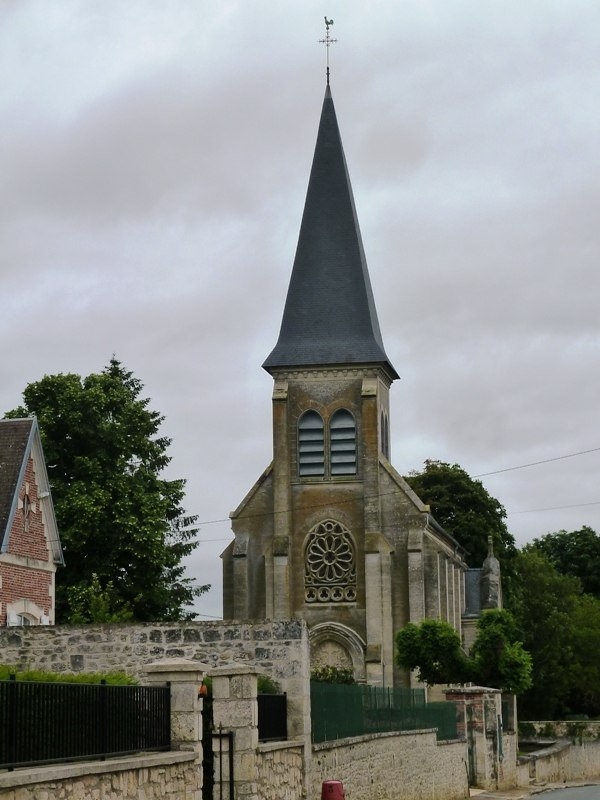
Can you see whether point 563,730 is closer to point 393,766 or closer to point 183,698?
point 393,766

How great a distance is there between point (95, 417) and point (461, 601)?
87.3 ft

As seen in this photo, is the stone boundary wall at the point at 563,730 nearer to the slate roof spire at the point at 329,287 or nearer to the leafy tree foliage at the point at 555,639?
the leafy tree foliage at the point at 555,639

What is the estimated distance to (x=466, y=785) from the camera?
3055 centimetres

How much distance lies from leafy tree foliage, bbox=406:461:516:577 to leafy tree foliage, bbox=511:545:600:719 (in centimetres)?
284

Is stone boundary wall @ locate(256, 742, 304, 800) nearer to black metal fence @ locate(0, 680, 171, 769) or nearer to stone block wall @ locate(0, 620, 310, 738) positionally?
stone block wall @ locate(0, 620, 310, 738)

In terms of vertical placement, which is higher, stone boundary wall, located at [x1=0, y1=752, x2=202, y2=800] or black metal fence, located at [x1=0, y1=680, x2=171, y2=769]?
black metal fence, located at [x1=0, y1=680, x2=171, y2=769]

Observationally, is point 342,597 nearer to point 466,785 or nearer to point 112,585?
point 112,585

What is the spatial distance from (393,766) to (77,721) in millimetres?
11776

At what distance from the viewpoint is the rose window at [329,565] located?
56031mm

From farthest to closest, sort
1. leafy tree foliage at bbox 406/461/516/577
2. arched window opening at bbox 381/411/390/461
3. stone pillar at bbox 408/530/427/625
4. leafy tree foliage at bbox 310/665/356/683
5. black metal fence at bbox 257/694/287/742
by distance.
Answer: leafy tree foliage at bbox 406/461/516/577 < arched window opening at bbox 381/411/390/461 < stone pillar at bbox 408/530/427/625 < leafy tree foliage at bbox 310/665/356/683 < black metal fence at bbox 257/694/287/742

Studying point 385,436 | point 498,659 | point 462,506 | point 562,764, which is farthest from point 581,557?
point 498,659

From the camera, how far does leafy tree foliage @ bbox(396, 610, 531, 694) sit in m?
42.7

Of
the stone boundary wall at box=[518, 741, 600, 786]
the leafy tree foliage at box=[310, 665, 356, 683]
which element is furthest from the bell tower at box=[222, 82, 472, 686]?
the stone boundary wall at box=[518, 741, 600, 786]

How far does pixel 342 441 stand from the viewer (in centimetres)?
5750
